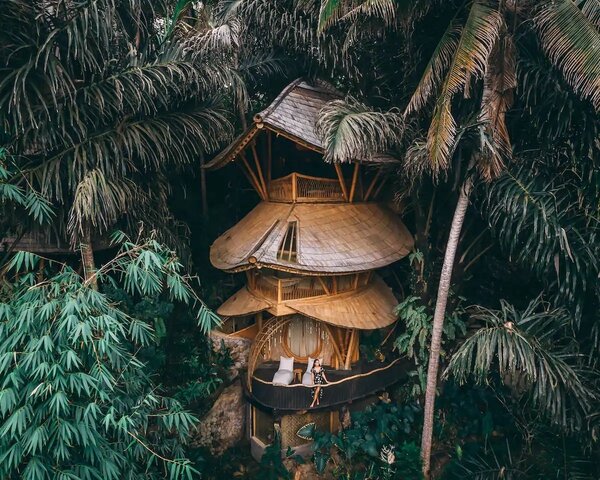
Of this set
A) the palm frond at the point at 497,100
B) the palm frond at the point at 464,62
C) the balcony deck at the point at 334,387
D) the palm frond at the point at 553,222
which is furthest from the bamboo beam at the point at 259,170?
the palm frond at the point at 553,222

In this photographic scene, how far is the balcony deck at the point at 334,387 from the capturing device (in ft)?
29.3

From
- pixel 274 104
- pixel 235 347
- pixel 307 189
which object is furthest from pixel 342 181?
pixel 235 347

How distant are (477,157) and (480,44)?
1.49 m

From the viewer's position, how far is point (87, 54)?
719cm

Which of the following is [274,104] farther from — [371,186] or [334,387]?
[334,387]

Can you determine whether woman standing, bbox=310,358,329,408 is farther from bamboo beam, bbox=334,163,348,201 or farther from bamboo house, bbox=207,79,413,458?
bamboo beam, bbox=334,163,348,201

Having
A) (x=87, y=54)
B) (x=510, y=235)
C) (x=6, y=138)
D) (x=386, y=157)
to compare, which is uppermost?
(x=87, y=54)

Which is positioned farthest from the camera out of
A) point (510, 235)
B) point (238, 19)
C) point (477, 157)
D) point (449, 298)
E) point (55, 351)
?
point (238, 19)

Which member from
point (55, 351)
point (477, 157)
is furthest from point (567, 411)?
point (55, 351)

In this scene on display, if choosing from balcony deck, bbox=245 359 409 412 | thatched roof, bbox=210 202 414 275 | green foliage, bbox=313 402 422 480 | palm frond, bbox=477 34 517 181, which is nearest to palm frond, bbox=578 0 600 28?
palm frond, bbox=477 34 517 181

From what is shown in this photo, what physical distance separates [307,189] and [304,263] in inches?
70.1

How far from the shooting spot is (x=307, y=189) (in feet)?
31.2

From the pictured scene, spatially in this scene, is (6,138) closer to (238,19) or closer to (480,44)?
(238,19)

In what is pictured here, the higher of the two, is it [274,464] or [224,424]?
[274,464]
